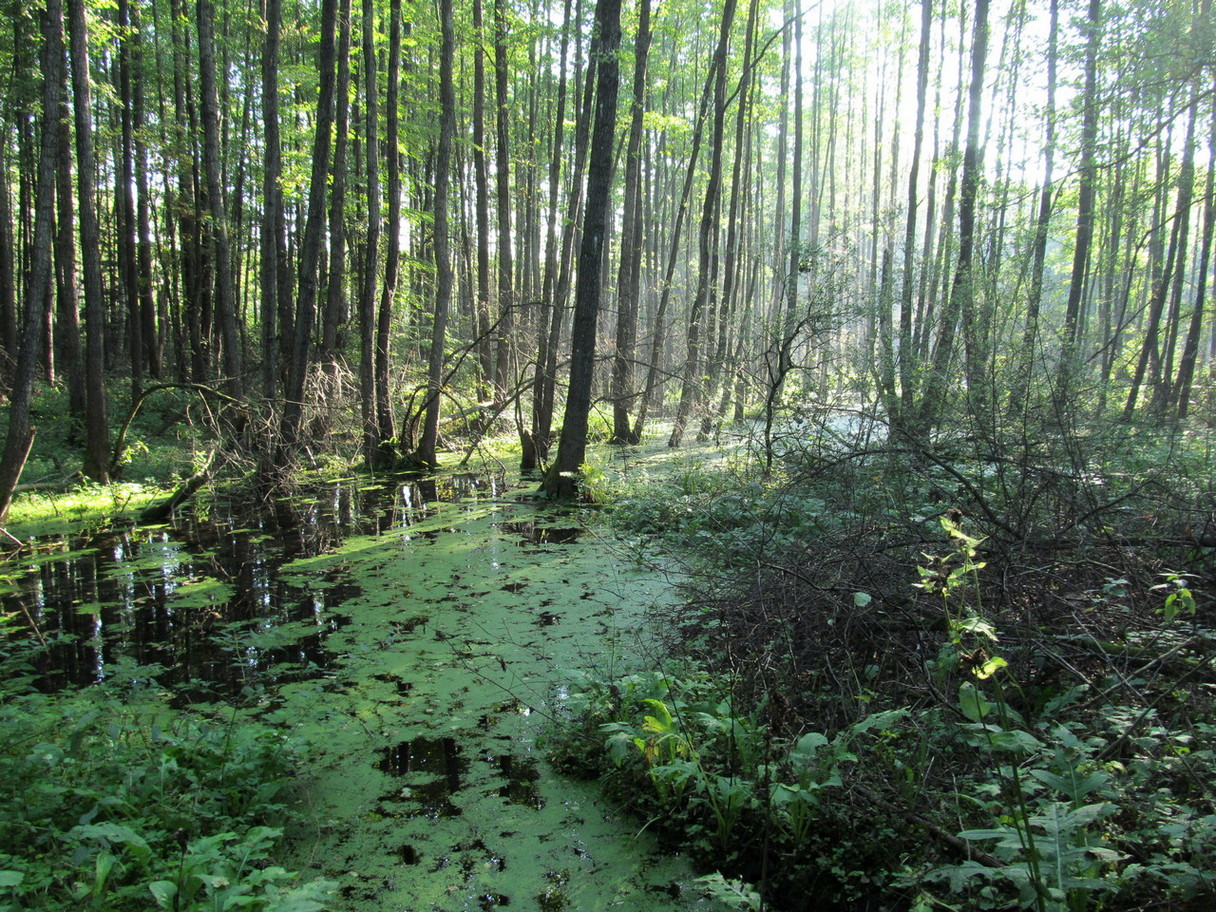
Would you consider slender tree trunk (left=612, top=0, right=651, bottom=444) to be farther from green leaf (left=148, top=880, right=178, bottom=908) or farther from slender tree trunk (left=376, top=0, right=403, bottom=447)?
green leaf (left=148, top=880, right=178, bottom=908)

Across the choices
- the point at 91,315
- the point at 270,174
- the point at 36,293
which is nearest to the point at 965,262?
the point at 270,174

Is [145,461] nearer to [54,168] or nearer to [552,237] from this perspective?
[54,168]

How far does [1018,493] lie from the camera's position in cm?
366

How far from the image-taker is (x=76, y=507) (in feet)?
28.3

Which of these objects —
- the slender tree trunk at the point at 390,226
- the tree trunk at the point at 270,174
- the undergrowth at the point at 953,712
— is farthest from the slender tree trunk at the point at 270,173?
the undergrowth at the point at 953,712

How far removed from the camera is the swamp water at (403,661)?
2.57 metres

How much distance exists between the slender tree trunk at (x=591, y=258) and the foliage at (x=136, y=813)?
6263mm

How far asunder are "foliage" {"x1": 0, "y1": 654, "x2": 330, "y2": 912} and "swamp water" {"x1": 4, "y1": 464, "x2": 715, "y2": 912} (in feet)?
0.88

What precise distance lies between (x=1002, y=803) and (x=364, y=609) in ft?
15.2

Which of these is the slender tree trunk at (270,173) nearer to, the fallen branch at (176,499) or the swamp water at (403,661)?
the fallen branch at (176,499)

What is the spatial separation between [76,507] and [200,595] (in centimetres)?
445

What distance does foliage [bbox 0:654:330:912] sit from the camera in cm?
202

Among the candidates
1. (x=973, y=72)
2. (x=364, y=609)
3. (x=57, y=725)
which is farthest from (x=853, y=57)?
(x=57, y=725)

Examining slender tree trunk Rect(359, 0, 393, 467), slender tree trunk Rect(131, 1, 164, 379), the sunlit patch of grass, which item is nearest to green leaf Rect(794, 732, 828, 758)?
the sunlit patch of grass
